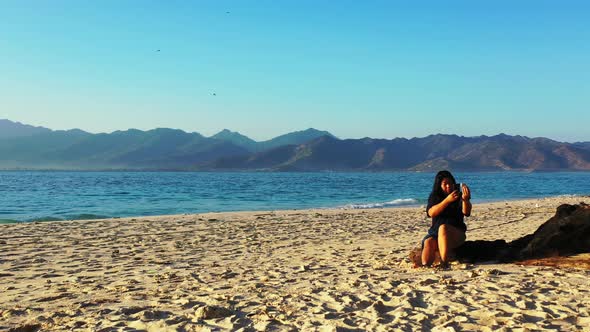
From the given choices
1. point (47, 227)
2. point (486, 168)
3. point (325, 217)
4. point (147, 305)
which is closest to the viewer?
point (147, 305)

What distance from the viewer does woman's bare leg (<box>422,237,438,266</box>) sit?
7.53 metres

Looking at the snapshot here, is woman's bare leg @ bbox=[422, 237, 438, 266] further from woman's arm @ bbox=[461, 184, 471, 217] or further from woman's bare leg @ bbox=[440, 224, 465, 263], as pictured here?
woman's arm @ bbox=[461, 184, 471, 217]

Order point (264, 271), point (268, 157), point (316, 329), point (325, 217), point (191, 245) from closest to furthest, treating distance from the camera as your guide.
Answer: point (316, 329)
point (264, 271)
point (191, 245)
point (325, 217)
point (268, 157)

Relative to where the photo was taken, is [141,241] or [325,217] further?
[325,217]

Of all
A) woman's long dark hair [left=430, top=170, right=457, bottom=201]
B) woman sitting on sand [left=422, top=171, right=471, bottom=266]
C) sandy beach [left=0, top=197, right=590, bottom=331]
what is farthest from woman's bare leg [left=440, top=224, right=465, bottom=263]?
woman's long dark hair [left=430, top=170, right=457, bottom=201]

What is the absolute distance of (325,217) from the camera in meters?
19.2

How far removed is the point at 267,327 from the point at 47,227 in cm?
1271

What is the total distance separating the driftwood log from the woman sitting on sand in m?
0.31

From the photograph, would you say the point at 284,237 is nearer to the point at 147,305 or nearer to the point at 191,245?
the point at 191,245

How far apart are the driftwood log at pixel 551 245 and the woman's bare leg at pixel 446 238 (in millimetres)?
327

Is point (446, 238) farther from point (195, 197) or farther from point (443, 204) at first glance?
point (195, 197)

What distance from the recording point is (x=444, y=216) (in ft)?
24.6

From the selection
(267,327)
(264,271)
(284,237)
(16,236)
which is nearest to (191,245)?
(284,237)

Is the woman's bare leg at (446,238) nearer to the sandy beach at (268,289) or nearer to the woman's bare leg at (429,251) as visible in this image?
the woman's bare leg at (429,251)
